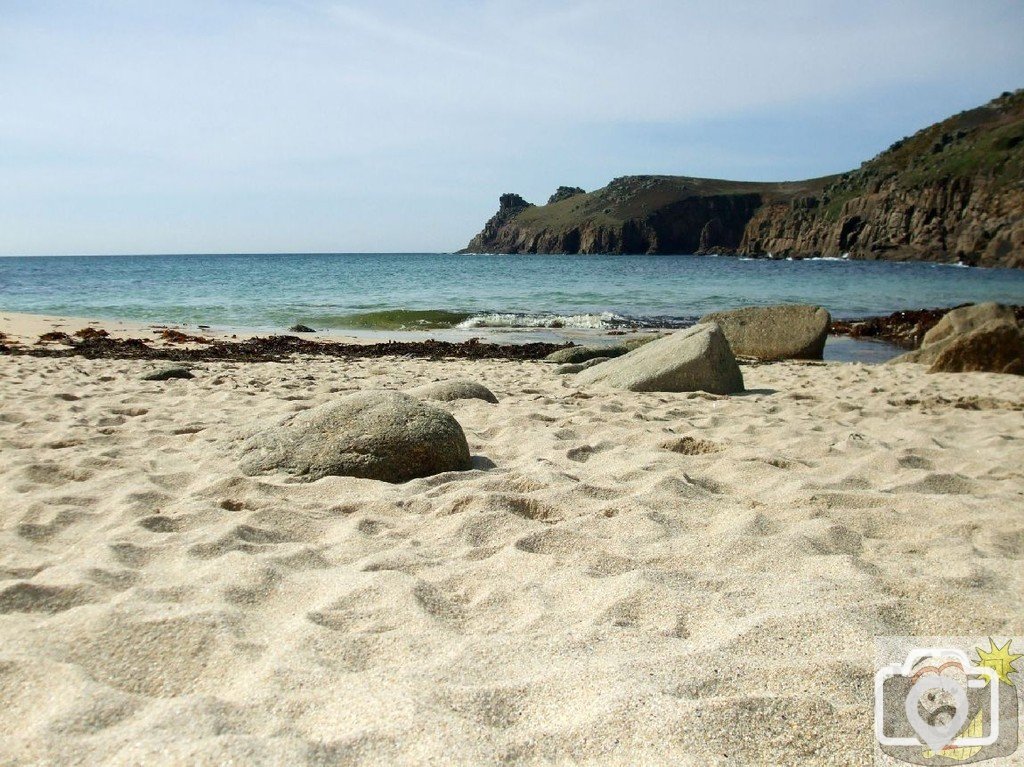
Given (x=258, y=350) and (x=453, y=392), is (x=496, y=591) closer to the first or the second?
(x=453, y=392)

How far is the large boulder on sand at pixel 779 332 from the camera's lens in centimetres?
1157

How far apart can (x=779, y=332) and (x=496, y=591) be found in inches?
405

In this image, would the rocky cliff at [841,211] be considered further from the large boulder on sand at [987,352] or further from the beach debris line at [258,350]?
the beach debris line at [258,350]

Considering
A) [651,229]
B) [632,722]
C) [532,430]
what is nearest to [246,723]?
[632,722]

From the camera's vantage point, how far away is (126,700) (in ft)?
5.99

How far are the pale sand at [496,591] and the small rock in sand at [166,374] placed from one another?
265cm

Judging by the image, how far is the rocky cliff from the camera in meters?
61.5

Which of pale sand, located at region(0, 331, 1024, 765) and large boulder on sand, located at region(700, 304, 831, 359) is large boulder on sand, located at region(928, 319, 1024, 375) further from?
pale sand, located at region(0, 331, 1024, 765)

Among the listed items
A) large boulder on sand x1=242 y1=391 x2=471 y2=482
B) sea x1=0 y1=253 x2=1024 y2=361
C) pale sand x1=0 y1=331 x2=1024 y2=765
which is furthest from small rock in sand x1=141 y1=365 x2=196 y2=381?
sea x1=0 y1=253 x2=1024 y2=361

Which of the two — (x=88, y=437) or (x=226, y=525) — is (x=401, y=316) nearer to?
(x=88, y=437)

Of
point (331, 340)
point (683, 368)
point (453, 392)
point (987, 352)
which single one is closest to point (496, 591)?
point (453, 392)

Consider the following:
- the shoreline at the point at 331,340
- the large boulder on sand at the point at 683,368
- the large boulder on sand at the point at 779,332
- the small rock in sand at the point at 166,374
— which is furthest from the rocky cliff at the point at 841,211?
the small rock in sand at the point at 166,374

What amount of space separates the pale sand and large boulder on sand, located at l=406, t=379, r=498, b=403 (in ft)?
4.22

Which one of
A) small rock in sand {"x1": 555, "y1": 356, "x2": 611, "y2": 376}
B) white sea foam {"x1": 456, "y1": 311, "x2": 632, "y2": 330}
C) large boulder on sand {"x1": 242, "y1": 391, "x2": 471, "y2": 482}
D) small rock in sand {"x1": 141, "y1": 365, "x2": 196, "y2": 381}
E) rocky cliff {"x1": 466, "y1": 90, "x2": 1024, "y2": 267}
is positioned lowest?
white sea foam {"x1": 456, "y1": 311, "x2": 632, "y2": 330}
